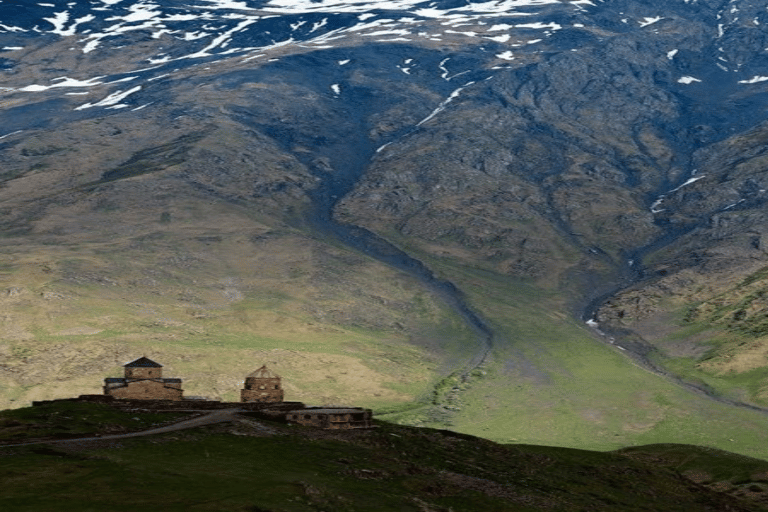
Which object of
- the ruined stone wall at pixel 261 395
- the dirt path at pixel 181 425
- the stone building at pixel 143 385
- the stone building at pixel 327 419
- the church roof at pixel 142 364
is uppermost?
the dirt path at pixel 181 425

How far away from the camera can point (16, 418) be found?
90.3 metres

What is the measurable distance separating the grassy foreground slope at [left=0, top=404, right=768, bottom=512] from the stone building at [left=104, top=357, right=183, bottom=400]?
29830 mm

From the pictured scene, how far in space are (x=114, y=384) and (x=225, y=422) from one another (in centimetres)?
3808

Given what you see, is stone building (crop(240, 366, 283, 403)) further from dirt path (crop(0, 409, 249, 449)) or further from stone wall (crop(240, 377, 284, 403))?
dirt path (crop(0, 409, 249, 449))

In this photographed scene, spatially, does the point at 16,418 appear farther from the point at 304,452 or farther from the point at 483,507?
the point at 483,507

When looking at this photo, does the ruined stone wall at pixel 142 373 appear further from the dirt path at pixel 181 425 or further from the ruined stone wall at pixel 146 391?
the dirt path at pixel 181 425

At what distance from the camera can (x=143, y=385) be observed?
127 m

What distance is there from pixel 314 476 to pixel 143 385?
56.3 meters

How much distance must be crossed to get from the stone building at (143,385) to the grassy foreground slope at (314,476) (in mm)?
29830

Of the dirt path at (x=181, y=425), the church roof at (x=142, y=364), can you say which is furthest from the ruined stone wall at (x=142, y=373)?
the dirt path at (x=181, y=425)

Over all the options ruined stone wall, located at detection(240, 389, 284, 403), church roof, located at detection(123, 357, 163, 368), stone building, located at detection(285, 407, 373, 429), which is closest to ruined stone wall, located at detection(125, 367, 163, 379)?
church roof, located at detection(123, 357, 163, 368)

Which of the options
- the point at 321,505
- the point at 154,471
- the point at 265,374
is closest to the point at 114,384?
the point at 265,374

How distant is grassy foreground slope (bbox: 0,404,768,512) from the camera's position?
212ft

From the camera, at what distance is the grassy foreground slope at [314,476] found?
64.6 meters
